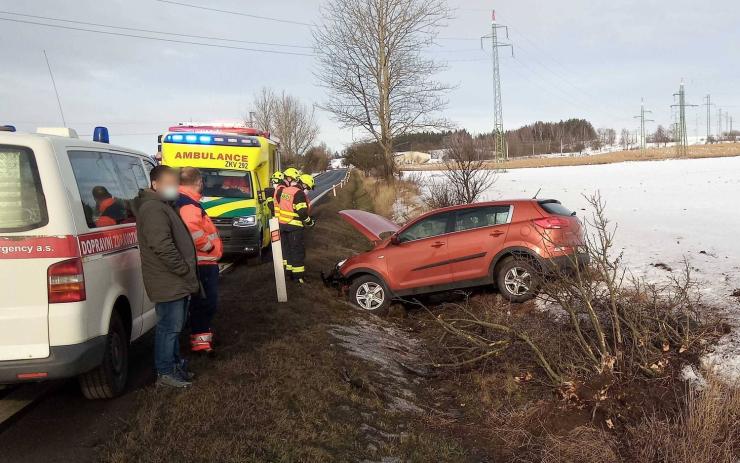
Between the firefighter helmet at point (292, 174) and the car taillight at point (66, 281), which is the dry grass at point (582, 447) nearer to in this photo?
the car taillight at point (66, 281)

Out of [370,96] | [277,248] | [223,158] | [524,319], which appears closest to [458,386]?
[524,319]

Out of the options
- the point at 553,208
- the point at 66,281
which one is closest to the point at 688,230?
the point at 553,208

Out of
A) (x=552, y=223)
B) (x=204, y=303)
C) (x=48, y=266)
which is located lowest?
(x=204, y=303)

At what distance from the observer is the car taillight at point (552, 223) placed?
7520 mm

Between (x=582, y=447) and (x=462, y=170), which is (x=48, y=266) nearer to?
(x=582, y=447)

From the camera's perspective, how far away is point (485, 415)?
4.81 meters

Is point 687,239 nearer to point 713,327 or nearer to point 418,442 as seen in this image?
point 713,327

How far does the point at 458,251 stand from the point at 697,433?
4.51 meters

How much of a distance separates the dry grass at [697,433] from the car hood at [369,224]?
5.32m

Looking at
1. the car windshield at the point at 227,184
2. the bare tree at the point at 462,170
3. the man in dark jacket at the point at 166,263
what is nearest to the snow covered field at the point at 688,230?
the bare tree at the point at 462,170

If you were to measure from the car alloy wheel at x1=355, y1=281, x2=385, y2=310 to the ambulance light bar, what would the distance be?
5.08 metres

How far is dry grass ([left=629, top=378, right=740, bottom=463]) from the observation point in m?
3.55

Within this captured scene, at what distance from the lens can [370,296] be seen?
8.42m

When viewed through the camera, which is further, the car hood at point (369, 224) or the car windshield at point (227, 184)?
the car windshield at point (227, 184)
